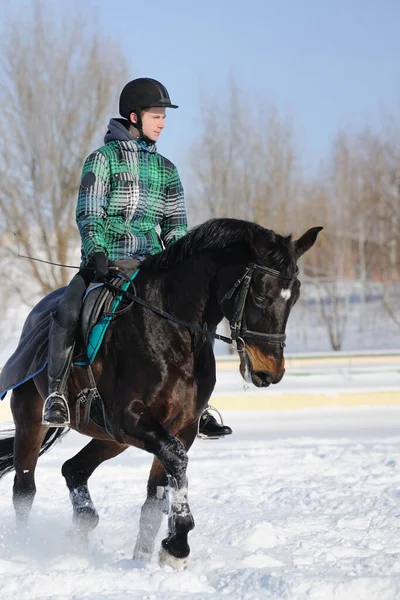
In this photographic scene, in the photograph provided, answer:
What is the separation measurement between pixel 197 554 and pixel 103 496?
7.91 feet

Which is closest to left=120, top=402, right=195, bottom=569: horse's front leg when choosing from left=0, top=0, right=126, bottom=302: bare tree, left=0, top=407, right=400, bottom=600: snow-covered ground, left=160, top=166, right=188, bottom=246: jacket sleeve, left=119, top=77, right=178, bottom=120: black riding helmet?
left=0, top=407, right=400, bottom=600: snow-covered ground

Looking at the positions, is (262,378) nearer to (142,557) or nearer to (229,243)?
(229,243)

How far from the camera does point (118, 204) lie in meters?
4.74

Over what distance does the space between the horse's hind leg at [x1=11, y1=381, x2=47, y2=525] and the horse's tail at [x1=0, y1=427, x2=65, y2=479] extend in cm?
10

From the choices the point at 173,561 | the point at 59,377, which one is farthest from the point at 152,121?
the point at 173,561

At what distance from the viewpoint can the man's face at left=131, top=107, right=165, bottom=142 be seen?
4750 millimetres

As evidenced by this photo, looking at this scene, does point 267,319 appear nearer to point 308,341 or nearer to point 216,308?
point 216,308

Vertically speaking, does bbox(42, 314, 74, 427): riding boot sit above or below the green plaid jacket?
below

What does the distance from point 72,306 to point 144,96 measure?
1.29 m

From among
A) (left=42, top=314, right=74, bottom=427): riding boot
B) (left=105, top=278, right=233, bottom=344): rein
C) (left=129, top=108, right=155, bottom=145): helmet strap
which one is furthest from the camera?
(left=129, top=108, right=155, bottom=145): helmet strap

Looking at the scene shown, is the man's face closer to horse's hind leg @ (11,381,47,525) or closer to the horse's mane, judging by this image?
the horse's mane

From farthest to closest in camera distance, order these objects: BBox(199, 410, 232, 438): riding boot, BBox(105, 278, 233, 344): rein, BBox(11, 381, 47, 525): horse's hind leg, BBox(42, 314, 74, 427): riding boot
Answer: BBox(11, 381, 47, 525): horse's hind leg, BBox(199, 410, 232, 438): riding boot, BBox(42, 314, 74, 427): riding boot, BBox(105, 278, 233, 344): rein

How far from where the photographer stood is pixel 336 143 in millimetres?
33156

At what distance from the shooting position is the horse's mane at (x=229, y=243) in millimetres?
3996
